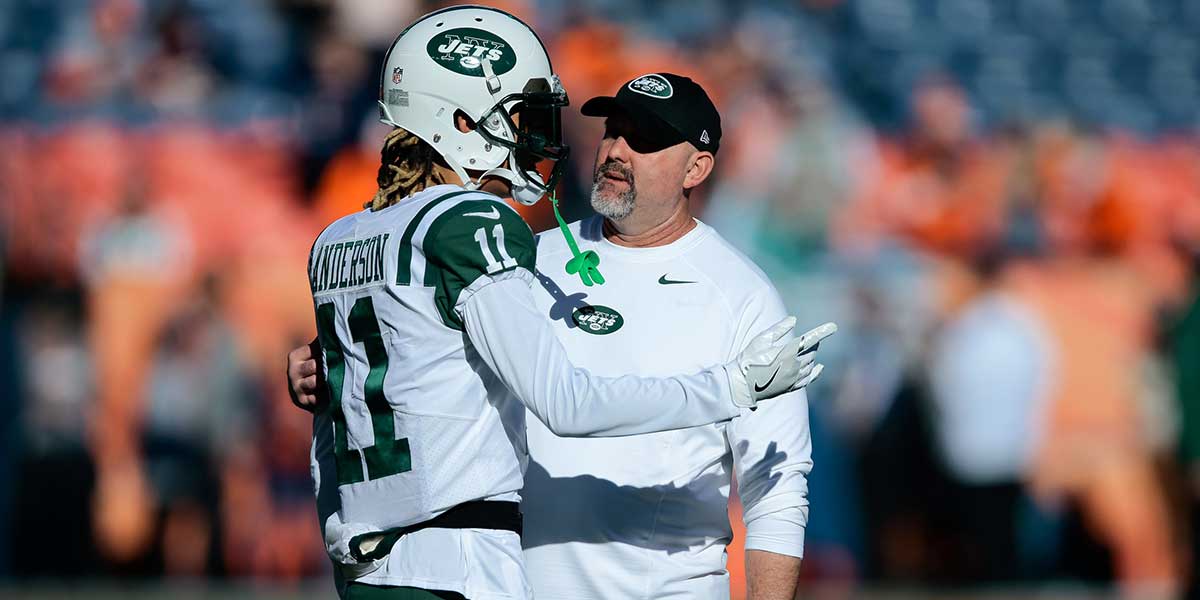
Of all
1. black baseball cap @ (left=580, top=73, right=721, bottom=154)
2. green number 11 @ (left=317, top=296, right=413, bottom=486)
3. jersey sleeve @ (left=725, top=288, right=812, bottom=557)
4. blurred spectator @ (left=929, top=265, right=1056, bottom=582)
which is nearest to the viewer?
green number 11 @ (left=317, top=296, right=413, bottom=486)

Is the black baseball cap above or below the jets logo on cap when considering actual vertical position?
below

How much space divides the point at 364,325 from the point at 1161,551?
8342 mm

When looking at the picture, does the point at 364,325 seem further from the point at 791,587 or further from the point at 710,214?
the point at 710,214

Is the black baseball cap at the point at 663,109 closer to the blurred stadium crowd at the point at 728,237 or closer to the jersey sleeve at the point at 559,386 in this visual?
the jersey sleeve at the point at 559,386

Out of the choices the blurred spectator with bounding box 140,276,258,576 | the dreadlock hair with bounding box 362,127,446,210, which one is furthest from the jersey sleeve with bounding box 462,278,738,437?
the blurred spectator with bounding box 140,276,258,576

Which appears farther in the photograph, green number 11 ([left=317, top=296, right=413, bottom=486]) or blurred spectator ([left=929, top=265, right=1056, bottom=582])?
blurred spectator ([left=929, top=265, right=1056, bottom=582])

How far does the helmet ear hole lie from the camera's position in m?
3.34

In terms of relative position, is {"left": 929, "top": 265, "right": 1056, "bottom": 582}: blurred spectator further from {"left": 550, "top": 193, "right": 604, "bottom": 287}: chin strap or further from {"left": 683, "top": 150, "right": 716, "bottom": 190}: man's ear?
{"left": 550, "top": 193, "right": 604, "bottom": 287}: chin strap

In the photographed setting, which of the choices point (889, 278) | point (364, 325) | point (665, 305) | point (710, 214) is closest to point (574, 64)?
point (710, 214)

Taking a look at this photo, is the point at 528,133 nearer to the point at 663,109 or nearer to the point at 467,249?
the point at 467,249

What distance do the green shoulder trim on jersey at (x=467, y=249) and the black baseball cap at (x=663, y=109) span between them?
100cm

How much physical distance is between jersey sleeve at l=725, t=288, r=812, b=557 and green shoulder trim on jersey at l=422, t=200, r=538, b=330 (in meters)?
0.98

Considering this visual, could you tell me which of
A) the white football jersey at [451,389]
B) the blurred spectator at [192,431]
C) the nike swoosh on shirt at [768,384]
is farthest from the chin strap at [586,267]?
the blurred spectator at [192,431]

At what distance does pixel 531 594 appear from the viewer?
3203 millimetres
